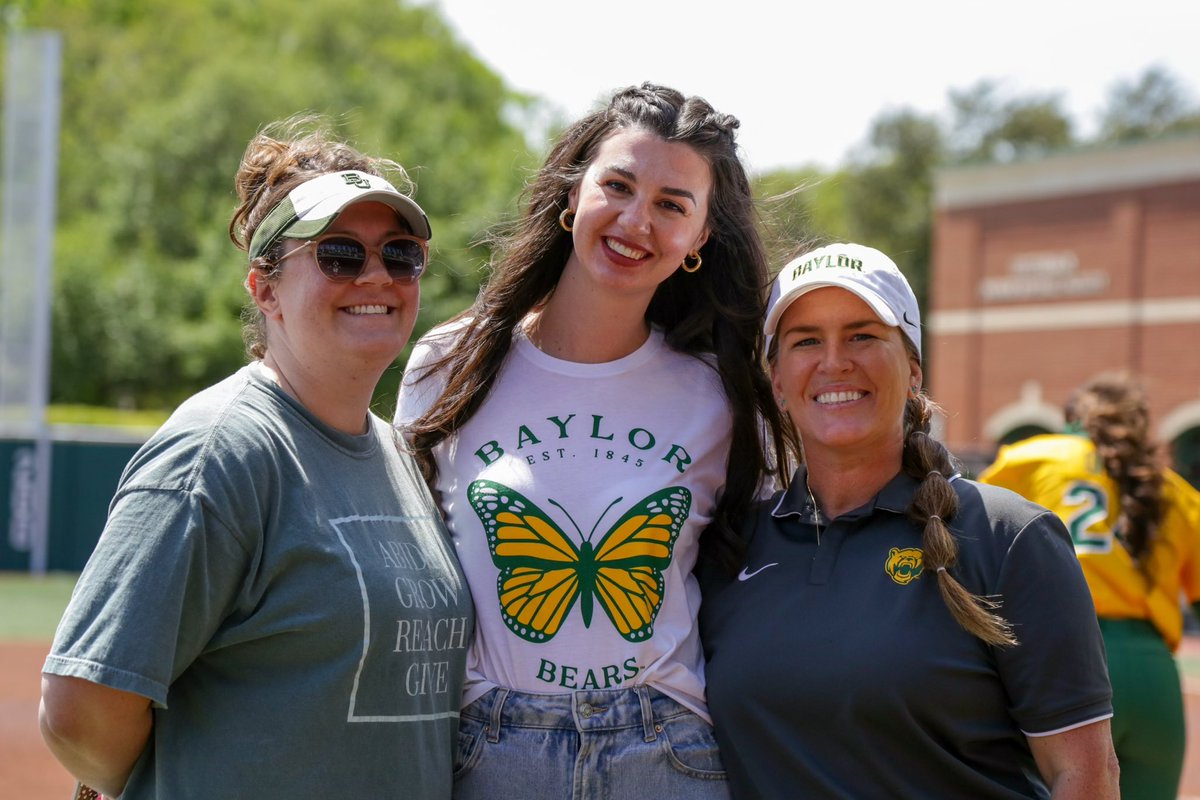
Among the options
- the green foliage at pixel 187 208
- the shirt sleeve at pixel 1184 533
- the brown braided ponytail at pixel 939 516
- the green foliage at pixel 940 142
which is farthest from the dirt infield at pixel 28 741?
the green foliage at pixel 940 142

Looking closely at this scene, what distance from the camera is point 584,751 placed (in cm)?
281

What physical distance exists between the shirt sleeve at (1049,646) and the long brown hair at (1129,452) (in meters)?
2.92

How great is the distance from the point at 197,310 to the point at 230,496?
102 feet

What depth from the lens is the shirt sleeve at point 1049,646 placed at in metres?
2.54

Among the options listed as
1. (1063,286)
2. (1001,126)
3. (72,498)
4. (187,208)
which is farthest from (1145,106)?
(72,498)

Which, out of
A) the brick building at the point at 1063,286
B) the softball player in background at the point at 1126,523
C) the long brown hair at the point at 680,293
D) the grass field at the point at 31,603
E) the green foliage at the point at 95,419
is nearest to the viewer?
the long brown hair at the point at 680,293

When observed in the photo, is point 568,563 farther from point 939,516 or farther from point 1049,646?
point 1049,646

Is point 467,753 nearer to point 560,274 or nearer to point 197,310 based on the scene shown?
point 560,274

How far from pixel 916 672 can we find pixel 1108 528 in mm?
3046

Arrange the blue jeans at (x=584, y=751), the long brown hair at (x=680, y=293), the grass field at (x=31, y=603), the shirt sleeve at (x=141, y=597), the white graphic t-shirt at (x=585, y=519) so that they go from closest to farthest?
the shirt sleeve at (x=141, y=597) → the blue jeans at (x=584, y=751) → the white graphic t-shirt at (x=585, y=519) → the long brown hair at (x=680, y=293) → the grass field at (x=31, y=603)

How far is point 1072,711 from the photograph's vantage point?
8.31ft

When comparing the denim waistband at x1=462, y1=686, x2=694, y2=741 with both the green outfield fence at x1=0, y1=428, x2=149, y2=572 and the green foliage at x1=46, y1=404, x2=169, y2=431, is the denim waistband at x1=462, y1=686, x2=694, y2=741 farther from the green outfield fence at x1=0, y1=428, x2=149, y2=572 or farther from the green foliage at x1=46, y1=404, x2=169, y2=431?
the green foliage at x1=46, y1=404, x2=169, y2=431

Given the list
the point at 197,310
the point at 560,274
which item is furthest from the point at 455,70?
the point at 560,274

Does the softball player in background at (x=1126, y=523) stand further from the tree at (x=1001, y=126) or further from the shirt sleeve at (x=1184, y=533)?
the tree at (x=1001, y=126)
